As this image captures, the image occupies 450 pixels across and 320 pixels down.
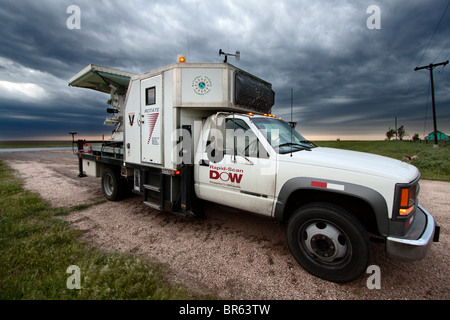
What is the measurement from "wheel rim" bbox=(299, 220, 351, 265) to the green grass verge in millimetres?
1621

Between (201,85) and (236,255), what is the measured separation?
115 inches

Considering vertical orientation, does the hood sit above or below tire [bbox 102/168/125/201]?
above

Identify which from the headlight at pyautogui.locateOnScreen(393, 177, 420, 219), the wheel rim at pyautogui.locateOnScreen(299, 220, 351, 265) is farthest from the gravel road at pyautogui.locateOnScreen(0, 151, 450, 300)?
the headlight at pyautogui.locateOnScreen(393, 177, 420, 219)

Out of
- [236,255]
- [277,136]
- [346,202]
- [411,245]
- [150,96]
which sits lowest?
[236,255]

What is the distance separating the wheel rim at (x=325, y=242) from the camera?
2.67 m

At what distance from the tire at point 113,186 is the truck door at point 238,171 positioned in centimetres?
308

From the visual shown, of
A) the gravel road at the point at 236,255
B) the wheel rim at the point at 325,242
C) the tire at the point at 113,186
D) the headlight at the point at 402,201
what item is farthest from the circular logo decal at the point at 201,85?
the tire at the point at 113,186

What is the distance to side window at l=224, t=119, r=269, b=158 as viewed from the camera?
3.23 m

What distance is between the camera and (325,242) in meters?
2.78

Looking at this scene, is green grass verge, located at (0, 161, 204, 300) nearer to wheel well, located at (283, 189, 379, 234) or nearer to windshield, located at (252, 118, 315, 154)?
wheel well, located at (283, 189, 379, 234)

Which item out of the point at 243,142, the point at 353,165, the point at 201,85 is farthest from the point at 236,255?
the point at 201,85

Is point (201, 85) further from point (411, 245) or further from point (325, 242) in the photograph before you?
point (411, 245)

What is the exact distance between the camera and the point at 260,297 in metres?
2.44

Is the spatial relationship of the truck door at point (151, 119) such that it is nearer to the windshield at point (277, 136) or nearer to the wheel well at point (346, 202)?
the windshield at point (277, 136)
